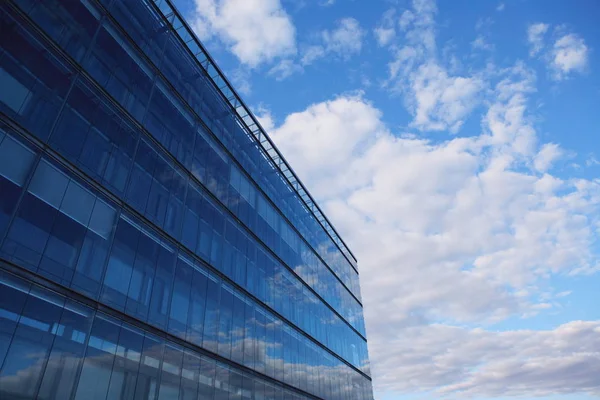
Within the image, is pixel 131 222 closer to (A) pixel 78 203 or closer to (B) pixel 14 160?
(A) pixel 78 203

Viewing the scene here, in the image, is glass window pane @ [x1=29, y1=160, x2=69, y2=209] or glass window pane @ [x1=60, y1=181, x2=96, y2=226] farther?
glass window pane @ [x1=60, y1=181, x2=96, y2=226]

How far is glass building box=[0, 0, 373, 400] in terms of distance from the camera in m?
14.0

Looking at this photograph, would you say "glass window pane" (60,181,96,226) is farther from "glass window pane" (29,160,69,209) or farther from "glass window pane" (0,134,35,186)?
"glass window pane" (0,134,35,186)

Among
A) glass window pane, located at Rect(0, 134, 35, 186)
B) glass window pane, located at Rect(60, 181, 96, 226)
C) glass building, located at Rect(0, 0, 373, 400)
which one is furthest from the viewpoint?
glass window pane, located at Rect(60, 181, 96, 226)

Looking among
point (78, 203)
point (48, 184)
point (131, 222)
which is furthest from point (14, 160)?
point (131, 222)

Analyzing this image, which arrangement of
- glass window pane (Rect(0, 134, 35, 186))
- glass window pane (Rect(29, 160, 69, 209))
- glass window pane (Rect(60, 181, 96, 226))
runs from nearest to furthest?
1. glass window pane (Rect(0, 134, 35, 186))
2. glass window pane (Rect(29, 160, 69, 209))
3. glass window pane (Rect(60, 181, 96, 226))

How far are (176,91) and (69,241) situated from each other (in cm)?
1241

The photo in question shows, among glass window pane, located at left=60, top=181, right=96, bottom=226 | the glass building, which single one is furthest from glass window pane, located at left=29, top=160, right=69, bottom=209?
→ glass window pane, located at left=60, top=181, right=96, bottom=226

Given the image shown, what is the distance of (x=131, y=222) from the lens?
1877cm

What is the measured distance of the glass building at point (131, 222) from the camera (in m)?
14.0

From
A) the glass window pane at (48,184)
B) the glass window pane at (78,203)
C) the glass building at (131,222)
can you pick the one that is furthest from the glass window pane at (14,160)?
the glass window pane at (78,203)

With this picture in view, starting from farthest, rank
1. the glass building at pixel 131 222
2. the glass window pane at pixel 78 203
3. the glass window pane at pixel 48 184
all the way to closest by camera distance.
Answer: the glass window pane at pixel 78 203, the glass window pane at pixel 48 184, the glass building at pixel 131 222

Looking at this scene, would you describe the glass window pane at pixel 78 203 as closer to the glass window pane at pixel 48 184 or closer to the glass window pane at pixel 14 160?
the glass window pane at pixel 48 184

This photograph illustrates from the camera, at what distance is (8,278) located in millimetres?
13086
